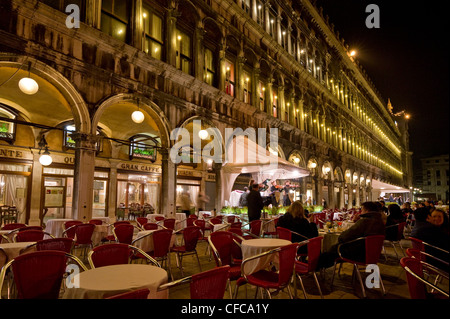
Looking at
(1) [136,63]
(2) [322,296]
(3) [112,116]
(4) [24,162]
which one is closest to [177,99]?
(1) [136,63]

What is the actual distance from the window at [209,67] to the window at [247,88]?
2.45m

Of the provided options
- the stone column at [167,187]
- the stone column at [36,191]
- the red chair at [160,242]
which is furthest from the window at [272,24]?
the red chair at [160,242]

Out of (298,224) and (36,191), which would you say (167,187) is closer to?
(36,191)

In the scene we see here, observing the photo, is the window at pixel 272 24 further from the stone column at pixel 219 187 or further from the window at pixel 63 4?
the window at pixel 63 4

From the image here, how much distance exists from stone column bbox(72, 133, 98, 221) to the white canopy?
18.7 feet

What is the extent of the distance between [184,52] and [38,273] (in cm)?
1143

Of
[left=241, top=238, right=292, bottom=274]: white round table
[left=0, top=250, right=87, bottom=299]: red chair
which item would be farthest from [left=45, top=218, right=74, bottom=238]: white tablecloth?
[left=241, top=238, right=292, bottom=274]: white round table

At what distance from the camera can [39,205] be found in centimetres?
1252

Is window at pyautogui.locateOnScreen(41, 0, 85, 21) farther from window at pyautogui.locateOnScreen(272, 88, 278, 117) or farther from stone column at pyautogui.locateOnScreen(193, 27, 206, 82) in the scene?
window at pyautogui.locateOnScreen(272, 88, 278, 117)

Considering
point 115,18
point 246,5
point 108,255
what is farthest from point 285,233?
point 246,5

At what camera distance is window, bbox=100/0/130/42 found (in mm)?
9918

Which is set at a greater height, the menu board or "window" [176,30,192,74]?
"window" [176,30,192,74]

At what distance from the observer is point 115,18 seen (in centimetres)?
1016

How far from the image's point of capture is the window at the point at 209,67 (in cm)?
1402
